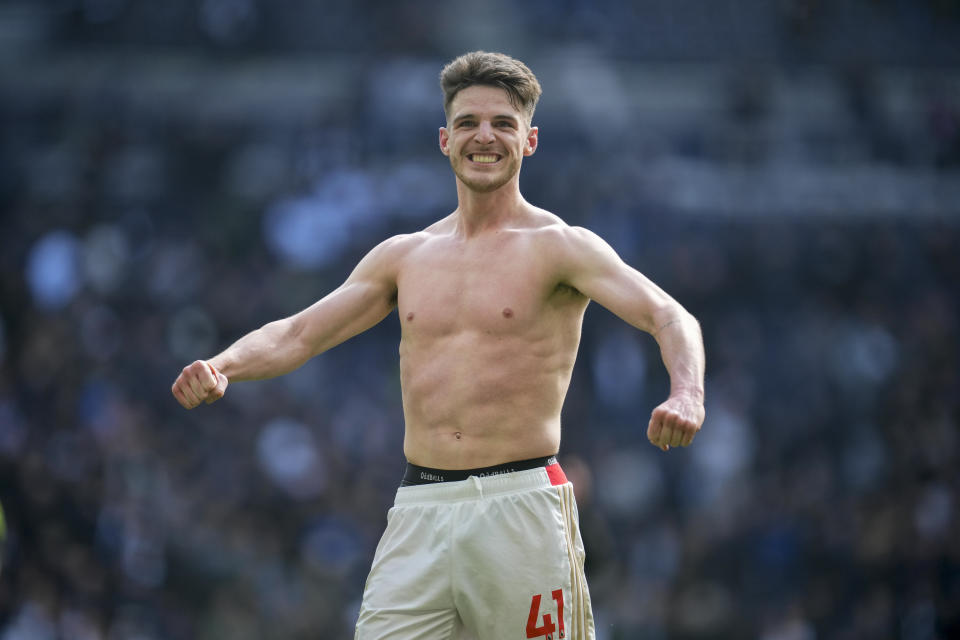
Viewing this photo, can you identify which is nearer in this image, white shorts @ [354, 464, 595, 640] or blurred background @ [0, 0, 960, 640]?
white shorts @ [354, 464, 595, 640]

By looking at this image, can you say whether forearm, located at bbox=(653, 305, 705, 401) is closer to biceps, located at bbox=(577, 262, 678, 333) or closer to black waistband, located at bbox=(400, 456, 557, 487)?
biceps, located at bbox=(577, 262, 678, 333)

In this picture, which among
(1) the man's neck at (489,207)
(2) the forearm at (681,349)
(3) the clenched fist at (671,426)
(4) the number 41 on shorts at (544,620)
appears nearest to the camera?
(3) the clenched fist at (671,426)

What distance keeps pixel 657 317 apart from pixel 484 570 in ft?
3.23

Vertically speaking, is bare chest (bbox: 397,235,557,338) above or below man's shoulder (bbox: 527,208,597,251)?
below

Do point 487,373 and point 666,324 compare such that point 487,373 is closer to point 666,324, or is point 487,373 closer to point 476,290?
point 476,290

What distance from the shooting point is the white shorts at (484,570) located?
160 inches

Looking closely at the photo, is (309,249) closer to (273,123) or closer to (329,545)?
(273,123)

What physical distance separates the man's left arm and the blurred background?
322cm

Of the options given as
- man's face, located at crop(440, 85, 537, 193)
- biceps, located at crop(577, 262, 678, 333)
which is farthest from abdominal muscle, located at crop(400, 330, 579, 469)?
man's face, located at crop(440, 85, 537, 193)

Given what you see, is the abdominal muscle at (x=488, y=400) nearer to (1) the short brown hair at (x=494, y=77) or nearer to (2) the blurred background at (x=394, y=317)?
(1) the short brown hair at (x=494, y=77)

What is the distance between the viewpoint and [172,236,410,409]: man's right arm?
4.48 meters

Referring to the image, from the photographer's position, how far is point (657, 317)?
13.0ft

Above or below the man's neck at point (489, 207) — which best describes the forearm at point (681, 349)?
below

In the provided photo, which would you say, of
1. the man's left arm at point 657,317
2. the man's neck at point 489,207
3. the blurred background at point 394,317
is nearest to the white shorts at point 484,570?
the man's left arm at point 657,317
